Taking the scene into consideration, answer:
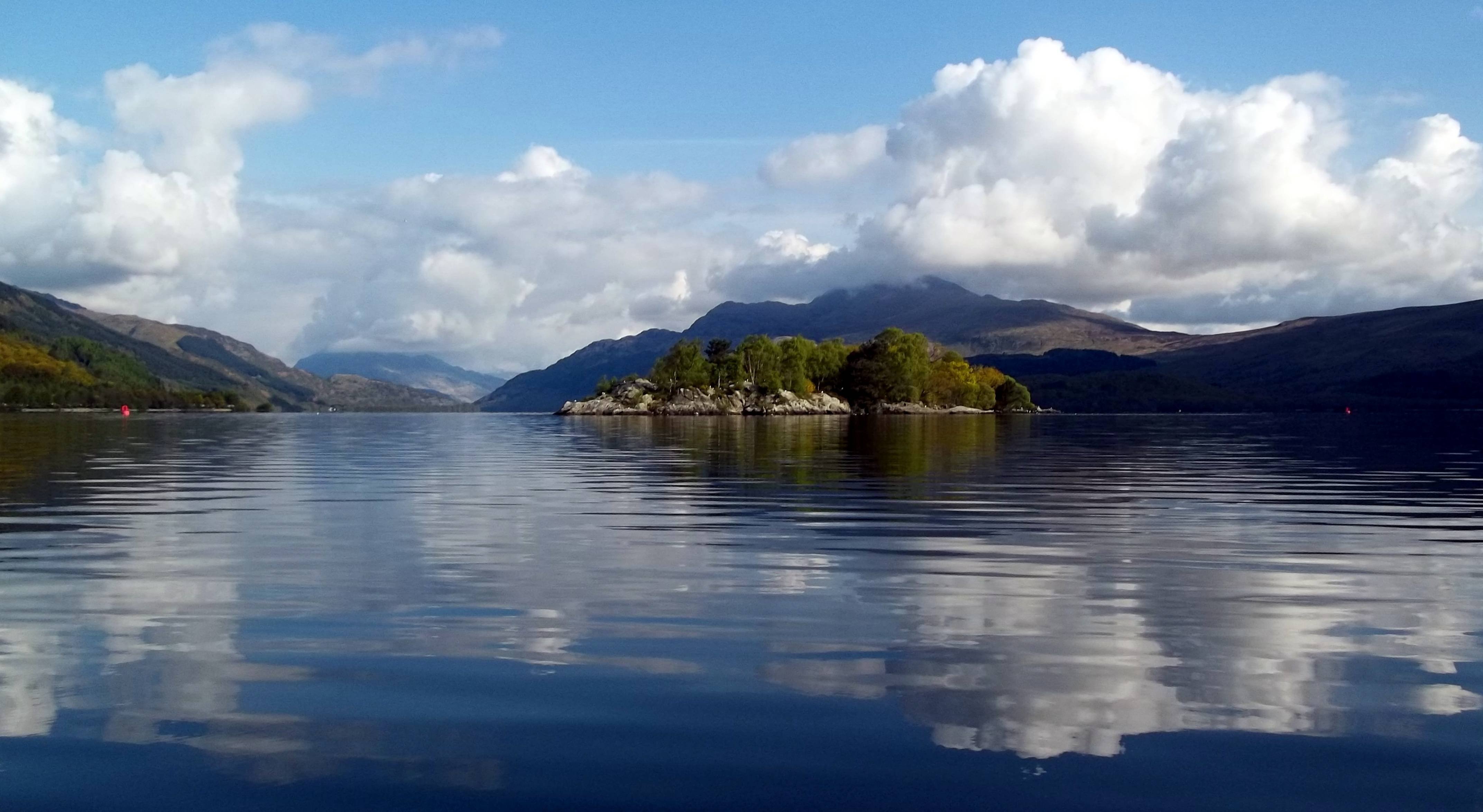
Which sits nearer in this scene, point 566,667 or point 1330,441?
point 566,667

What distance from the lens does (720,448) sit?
7638cm

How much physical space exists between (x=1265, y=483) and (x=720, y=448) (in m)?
40.0

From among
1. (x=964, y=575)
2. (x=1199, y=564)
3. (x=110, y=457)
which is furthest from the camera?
(x=110, y=457)

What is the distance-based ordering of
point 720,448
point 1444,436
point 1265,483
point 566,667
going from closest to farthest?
point 566,667 < point 1265,483 < point 720,448 < point 1444,436

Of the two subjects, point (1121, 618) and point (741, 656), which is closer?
point (741, 656)

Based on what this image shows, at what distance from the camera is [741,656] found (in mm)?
13500

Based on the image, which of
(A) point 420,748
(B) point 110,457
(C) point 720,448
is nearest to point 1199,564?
(A) point 420,748

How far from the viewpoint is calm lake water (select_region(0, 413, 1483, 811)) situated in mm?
9164

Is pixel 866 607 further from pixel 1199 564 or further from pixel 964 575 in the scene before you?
pixel 1199 564

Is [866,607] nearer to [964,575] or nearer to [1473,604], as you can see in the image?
[964,575]

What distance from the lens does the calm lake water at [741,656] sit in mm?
9164

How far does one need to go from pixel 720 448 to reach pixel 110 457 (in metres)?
37.5

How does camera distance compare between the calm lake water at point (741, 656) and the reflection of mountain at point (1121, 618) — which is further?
the reflection of mountain at point (1121, 618)

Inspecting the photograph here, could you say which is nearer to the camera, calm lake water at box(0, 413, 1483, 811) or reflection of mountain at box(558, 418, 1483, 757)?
calm lake water at box(0, 413, 1483, 811)
